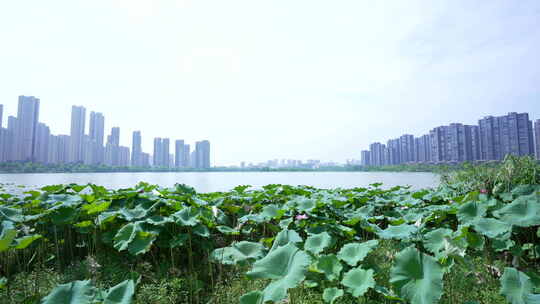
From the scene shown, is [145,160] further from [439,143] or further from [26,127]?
[439,143]

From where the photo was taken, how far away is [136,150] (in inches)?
2141

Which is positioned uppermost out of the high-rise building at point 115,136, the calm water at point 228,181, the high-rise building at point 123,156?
the high-rise building at point 115,136

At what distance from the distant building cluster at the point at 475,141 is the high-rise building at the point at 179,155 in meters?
47.2

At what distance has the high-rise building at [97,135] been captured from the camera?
47078 millimetres

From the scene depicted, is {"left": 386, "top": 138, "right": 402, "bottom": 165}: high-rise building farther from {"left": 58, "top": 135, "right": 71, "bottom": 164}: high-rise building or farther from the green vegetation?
{"left": 58, "top": 135, "right": 71, "bottom": 164}: high-rise building

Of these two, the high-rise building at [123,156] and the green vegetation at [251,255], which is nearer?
the green vegetation at [251,255]

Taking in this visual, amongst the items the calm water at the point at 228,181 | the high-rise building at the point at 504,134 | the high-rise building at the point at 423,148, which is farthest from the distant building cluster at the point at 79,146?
the high-rise building at the point at 504,134

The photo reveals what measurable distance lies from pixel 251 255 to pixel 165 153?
61.5 meters

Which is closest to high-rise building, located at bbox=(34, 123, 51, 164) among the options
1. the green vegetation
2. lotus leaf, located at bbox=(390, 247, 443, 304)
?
the green vegetation

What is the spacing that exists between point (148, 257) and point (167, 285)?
0.79 m

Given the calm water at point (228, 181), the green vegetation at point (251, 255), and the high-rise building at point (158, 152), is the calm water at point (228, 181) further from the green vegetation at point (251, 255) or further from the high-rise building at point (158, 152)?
the high-rise building at point (158, 152)

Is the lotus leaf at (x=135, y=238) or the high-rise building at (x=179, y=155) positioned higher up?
the high-rise building at (x=179, y=155)

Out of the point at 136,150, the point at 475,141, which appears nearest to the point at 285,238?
the point at 475,141

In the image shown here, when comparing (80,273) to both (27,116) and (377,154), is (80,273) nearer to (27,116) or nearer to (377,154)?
(27,116)
